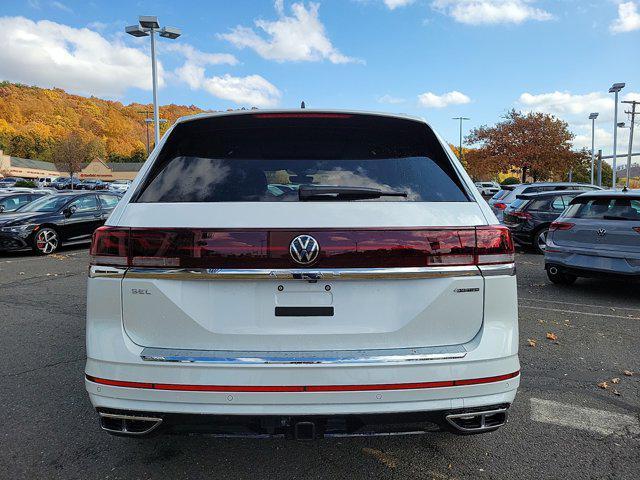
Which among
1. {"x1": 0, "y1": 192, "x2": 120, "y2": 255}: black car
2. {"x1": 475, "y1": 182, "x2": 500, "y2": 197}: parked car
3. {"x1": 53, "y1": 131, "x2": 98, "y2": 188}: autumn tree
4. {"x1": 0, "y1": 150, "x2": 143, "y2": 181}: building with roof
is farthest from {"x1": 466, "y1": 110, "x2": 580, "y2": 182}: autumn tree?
{"x1": 0, "y1": 150, "x2": 143, "y2": 181}: building with roof

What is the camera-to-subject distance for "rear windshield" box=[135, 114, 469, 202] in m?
2.42

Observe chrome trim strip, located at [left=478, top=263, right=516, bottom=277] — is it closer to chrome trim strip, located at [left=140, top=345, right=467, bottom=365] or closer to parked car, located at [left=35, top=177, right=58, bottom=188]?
chrome trim strip, located at [left=140, top=345, right=467, bottom=365]

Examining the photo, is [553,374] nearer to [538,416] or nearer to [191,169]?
[538,416]

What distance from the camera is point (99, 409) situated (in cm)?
228

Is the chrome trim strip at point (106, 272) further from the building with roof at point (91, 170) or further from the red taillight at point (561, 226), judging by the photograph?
the building with roof at point (91, 170)

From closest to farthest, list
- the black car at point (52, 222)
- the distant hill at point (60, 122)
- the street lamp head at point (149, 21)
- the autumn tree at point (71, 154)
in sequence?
the black car at point (52, 222) → the street lamp head at point (149, 21) → the autumn tree at point (71, 154) → the distant hill at point (60, 122)

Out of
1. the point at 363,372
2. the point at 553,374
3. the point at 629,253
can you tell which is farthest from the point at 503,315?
the point at 629,253

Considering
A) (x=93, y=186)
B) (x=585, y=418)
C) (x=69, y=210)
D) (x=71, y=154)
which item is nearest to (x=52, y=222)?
(x=69, y=210)

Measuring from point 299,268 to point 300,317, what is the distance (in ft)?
0.68

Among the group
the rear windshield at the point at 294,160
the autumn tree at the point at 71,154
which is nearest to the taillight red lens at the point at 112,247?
the rear windshield at the point at 294,160

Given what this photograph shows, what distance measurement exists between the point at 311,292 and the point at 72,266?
949 cm

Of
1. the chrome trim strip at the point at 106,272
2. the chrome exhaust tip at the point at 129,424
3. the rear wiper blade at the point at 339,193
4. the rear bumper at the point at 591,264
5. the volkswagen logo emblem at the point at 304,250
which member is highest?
the rear wiper blade at the point at 339,193

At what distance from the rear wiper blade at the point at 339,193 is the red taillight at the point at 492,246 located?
0.40 metres

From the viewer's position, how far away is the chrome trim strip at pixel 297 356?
215 cm
